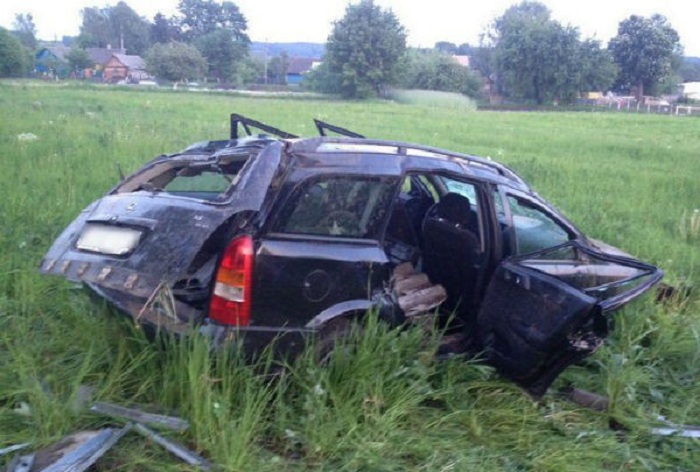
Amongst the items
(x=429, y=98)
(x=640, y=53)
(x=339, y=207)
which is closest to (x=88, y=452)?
(x=339, y=207)

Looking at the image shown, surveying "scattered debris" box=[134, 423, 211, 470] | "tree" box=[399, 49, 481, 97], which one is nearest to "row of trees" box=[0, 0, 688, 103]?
"tree" box=[399, 49, 481, 97]

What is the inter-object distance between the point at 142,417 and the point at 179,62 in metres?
59.5

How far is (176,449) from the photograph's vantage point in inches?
138

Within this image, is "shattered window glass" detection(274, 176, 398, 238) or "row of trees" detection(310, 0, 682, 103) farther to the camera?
"row of trees" detection(310, 0, 682, 103)

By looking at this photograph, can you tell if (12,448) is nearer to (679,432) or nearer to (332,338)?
(332,338)

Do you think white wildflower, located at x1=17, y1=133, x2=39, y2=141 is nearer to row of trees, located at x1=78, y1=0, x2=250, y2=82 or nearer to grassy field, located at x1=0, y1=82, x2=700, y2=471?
grassy field, located at x1=0, y1=82, x2=700, y2=471

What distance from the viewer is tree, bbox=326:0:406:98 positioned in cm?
3666

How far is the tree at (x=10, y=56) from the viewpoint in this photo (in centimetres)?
5466

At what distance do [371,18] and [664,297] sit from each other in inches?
1376

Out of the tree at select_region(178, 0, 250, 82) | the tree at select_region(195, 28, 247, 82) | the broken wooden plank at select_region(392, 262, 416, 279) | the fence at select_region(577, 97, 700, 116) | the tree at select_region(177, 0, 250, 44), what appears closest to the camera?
the broken wooden plank at select_region(392, 262, 416, 279)

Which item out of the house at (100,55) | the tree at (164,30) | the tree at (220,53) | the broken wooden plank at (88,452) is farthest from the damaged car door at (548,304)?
the house at (100,55)

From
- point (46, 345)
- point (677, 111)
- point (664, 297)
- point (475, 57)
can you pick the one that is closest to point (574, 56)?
point (475, 57)

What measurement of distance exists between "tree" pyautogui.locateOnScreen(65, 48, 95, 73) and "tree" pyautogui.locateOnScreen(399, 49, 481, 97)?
54542 mm

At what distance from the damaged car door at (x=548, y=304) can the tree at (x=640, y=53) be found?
62538 mm
